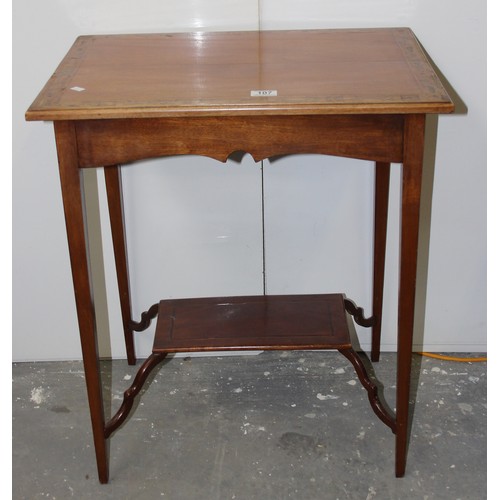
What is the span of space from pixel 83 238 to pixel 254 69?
23.6 inches

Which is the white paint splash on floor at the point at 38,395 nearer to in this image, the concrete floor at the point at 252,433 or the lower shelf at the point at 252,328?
the concrete floor at the point at 252,433

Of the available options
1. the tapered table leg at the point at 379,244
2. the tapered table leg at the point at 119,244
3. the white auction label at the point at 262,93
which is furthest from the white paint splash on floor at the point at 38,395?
the white auction label at the point at 262,93

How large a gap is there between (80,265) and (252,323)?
63 centimetres

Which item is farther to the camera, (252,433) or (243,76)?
(252,433)

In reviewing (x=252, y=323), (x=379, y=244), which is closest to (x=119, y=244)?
(x=252, y=323)

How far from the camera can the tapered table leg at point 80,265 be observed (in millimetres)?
1930

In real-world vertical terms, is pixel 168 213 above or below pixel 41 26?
below

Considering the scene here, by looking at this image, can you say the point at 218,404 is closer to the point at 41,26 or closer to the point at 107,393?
the point at 107,393

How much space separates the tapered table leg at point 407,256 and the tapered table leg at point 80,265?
2.55 feet

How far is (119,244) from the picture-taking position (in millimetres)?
2646

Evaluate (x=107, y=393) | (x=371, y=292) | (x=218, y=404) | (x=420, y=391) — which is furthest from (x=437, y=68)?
(x=107, y=393)

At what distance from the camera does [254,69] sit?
208 cm

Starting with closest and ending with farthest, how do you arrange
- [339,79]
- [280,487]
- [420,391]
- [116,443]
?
1. [339,79]
2. [280,487]
3. [116,443]
4. [420,391]

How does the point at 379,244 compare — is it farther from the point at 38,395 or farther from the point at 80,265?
the point at 38,395
